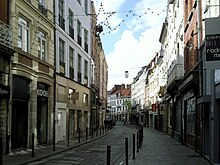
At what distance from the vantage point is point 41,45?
2530 cm

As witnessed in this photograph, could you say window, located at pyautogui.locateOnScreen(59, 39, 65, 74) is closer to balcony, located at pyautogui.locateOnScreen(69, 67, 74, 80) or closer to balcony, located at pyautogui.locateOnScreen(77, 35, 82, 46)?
balcony, located at pyautogui.locateOnScreen(69, 67, 74, 80)

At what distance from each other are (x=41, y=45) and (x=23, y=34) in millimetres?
3185

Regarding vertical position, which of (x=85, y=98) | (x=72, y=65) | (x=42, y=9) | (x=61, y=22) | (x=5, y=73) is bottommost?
(x=85, y=98)

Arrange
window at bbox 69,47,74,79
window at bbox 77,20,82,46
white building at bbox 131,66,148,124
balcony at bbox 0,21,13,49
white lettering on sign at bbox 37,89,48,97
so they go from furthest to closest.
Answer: white building at bbox 131,66,148,124
window at bbox 77,20,82,46
window at bbox 69,47,74,79
white lettering on sign at bbox 37,89,48,97
balcony at bbox 0,21,13,49

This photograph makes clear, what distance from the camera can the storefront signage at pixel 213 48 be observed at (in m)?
8.43

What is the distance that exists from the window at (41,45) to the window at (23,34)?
2059mm

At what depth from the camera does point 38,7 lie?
965 inches

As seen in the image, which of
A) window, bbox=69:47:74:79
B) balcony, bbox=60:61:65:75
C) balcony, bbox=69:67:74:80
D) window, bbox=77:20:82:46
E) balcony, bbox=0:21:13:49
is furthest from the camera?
window, bbox=77:20:82:46

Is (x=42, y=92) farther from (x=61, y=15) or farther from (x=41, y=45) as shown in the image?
(x=61, y=15)

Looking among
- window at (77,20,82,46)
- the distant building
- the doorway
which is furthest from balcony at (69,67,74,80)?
the distant building

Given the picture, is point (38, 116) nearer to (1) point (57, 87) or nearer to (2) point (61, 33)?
(1) point (57, 87)

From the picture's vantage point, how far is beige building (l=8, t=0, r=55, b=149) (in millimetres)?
20922

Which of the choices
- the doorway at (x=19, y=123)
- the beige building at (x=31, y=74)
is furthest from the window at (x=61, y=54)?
the doorway at (x=19, y=123)

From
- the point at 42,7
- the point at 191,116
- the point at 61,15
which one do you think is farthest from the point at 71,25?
the point at 191,116
